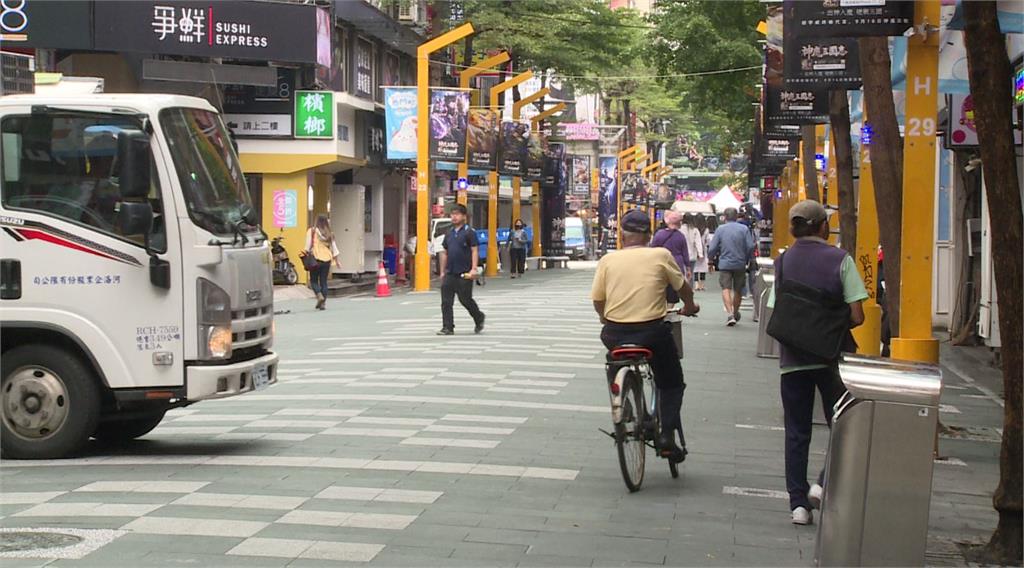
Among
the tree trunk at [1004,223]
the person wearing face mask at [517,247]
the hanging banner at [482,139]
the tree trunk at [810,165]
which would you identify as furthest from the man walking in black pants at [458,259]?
the person wearing face mask at [517,247]

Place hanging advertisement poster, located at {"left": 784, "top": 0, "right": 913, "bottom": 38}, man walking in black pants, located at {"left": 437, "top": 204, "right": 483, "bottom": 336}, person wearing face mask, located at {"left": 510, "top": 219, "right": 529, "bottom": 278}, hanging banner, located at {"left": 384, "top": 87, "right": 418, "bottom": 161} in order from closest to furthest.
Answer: hanging advertisement poster, located at {"left": 784, "top": 0, "right": 913, "bottom": 38} → man walking in black pants, located at {"left": 437, "top": 204, "right": 483, "bottom": 336} → hanging banner, located at {"left": 384, "top": 87, "right": 418, "bottom": 161} → person wearing face mask, located at {"left": 510, "top": 219, "right": 529, "bottom": 278}

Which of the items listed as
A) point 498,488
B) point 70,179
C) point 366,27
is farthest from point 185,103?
point 366,27

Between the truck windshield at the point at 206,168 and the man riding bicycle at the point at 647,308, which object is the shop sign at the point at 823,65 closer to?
the man riding bicycle at the point at 647,308

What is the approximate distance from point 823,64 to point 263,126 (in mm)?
21060

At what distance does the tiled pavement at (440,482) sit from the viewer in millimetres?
6984

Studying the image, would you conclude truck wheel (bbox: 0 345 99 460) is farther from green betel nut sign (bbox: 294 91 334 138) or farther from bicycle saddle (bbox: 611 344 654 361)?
green betel nut sign (bbox: 294 91 334 138)

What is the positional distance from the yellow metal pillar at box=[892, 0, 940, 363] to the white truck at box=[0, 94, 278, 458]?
5314 millimetres

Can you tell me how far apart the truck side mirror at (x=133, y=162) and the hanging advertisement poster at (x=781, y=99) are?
13284 mm

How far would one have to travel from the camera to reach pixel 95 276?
961 cm

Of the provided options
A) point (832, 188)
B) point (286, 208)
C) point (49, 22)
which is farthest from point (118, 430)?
point (286, 208)

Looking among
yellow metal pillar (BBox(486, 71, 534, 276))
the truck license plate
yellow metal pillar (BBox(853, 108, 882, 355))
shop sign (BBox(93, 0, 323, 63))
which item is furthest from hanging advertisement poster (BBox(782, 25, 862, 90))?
yellow metal pillar (BBox(486, 71, 534, 276))

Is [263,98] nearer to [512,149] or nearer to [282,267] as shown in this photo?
[282,267]

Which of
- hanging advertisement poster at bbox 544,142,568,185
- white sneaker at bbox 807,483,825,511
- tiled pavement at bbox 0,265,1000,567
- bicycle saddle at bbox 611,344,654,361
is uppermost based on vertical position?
hanging advertisement poster at bbox 544,142,568,185

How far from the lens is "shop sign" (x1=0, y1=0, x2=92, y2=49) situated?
88.6 ft
